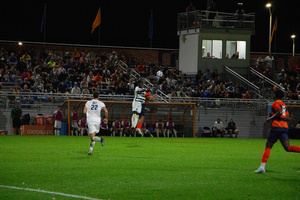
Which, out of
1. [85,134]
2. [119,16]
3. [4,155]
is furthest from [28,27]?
[4,155]

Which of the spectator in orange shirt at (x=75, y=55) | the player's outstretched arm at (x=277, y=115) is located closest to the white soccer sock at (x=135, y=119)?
the player's outstretched arm at (x=277, y=115)

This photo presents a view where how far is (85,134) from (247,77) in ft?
60.2

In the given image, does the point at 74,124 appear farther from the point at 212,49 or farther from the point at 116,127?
the point at 212,49

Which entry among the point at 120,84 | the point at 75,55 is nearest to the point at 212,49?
the point at 120,84

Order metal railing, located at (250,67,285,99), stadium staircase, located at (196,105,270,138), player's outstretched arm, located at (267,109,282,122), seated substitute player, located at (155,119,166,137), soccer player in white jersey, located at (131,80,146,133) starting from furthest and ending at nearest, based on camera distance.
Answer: metal railing, located at (250,67,285,99), stadium staircase, located at (196,105,270,138), seated substitute player, located at (155,119,166,137), soccer player in white jersey, located at (131,80,146,133), player's outstretched arm, located at (267,109,282,122)

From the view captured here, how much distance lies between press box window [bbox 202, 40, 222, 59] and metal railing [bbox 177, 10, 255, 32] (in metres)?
1.51

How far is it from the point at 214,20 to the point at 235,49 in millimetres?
3864

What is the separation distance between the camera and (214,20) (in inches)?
1485

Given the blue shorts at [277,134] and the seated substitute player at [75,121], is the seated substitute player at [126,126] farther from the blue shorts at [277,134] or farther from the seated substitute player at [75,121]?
the blue shorts at [277,134]

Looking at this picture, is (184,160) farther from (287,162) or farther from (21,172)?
(21,172)

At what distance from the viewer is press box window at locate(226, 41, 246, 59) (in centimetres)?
3962

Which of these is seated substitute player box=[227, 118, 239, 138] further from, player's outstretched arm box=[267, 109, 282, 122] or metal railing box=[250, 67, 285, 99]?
player's outstretched arm box=[267, 109, 282, 122]

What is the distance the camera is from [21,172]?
9.61 m

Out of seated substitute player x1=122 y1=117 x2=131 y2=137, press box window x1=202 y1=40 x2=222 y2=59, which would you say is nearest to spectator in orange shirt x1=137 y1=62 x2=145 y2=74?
press box window x1=202 y1=40 x2=222 y2=59
